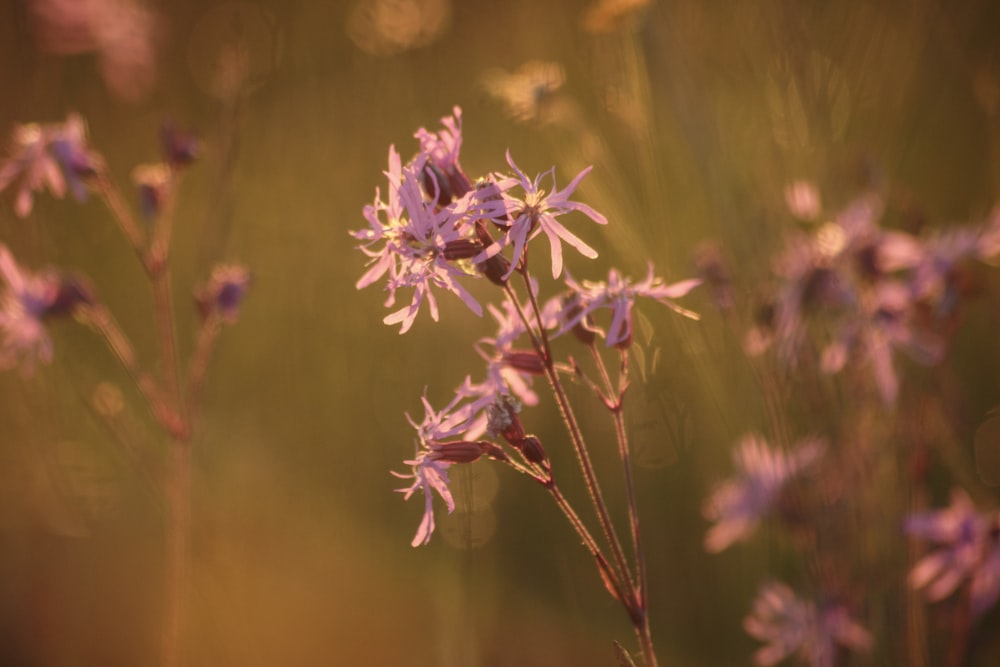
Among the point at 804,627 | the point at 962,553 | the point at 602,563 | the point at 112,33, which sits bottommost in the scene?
the point at 804,627

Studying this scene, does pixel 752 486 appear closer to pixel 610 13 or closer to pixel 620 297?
pixel 620 297

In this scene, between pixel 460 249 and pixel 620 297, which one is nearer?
pixel 460 249

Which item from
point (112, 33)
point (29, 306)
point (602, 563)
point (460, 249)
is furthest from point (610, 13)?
point (112, 33)

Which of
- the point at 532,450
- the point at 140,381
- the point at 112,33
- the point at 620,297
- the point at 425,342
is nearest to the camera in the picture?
the point at 532,450

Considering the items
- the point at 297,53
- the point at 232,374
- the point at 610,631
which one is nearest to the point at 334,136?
the point at 297,53

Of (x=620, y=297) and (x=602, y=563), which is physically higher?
A: (x=620, y=297)

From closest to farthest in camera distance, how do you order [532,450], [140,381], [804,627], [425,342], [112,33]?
[532,450]
[804,627]
[140,381]
[425,342]
[112,33]

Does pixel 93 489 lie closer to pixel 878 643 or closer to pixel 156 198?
pixel 156 198
